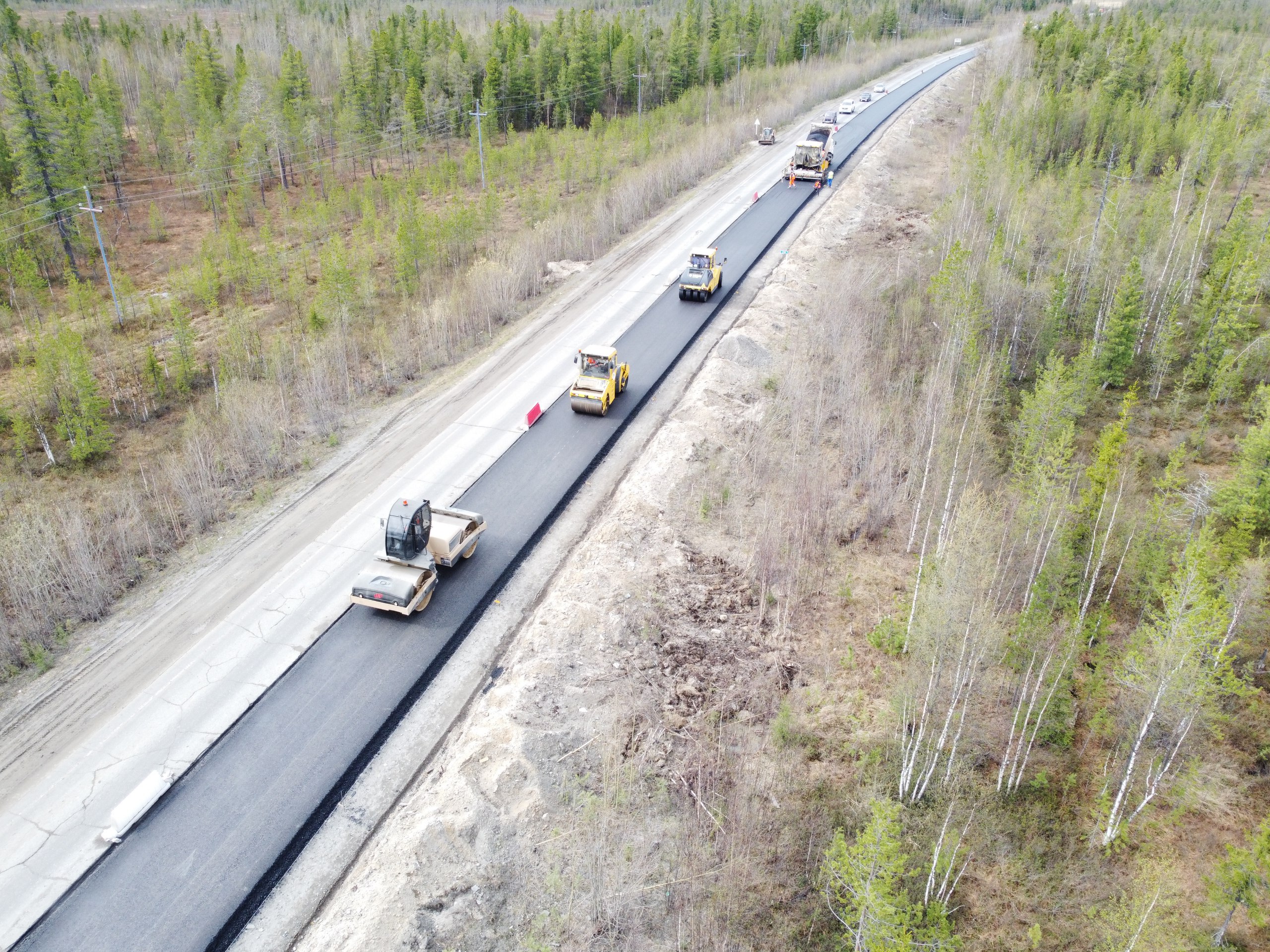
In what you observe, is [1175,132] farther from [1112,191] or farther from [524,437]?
[524,437]

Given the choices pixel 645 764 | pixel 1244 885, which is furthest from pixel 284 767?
pixel 1244 885

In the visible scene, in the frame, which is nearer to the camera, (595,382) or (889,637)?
(889,637)

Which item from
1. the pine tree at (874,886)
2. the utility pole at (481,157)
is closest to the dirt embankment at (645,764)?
the pine tree at (874,886)

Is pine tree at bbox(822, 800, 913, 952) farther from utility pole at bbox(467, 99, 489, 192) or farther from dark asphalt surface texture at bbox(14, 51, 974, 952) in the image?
utility pole at bbox(467, 99, 489, 192)

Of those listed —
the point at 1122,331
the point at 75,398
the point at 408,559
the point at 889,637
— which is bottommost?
the point at 889,637

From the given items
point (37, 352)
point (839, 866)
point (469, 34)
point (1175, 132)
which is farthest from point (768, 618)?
point (469, 34)

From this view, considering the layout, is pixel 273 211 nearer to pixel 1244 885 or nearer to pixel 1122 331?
pixel 1122 331

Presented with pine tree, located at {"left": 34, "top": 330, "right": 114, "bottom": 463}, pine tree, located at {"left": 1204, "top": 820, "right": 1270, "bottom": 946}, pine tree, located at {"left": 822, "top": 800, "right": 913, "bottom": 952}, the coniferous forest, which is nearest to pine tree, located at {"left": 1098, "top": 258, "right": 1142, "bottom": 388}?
pine tree, located at {"left": 1204, "top": 820, "right": 1270, "bottom": 946}
